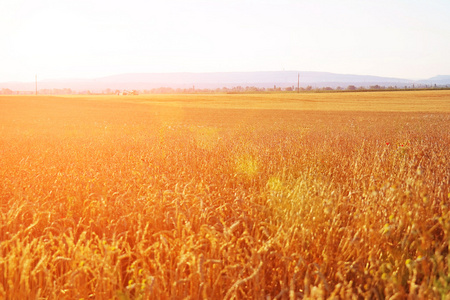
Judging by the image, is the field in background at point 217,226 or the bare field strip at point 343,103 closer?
the field in background at point 217,226

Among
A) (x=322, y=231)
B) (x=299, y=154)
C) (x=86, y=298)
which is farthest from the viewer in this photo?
(x=299, y=154)

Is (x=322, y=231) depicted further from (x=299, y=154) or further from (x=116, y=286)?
(x=299, y=154)

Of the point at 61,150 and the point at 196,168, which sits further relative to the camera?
the point at 61,150

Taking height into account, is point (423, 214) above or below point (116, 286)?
above

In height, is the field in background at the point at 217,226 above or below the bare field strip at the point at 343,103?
below

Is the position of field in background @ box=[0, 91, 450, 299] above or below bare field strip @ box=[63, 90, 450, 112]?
below

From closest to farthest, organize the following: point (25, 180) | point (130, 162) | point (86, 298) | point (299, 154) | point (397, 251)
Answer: point (86, 298), point (397, 251), point (25, 180), point (130, 162), point (299, 154)

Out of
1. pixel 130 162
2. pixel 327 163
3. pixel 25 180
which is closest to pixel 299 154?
pixel 327 163

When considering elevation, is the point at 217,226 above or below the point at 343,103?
below

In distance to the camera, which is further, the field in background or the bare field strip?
the bare field strip

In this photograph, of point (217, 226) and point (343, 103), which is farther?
point (343, 103)

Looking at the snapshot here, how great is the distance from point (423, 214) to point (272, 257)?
1306 mm

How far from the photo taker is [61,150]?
27.0 feet

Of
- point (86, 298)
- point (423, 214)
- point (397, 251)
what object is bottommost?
point (86, 298)
